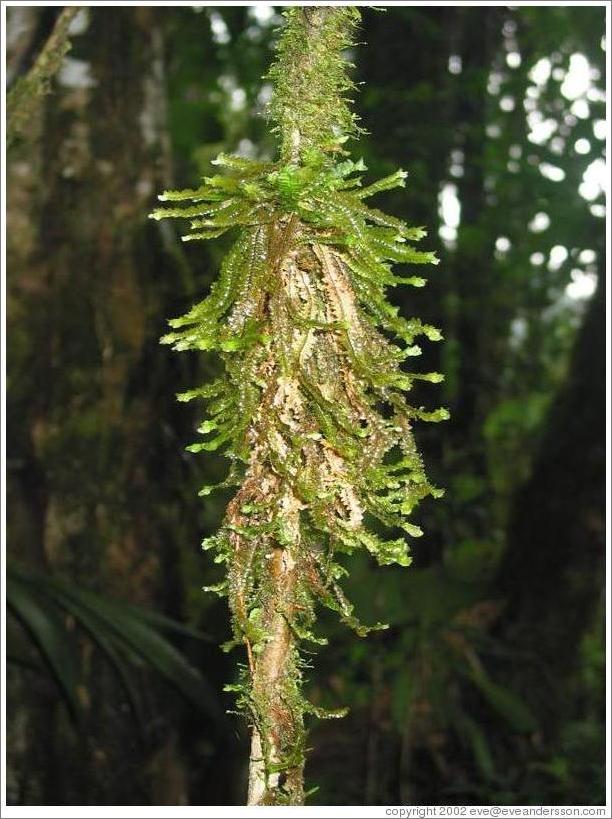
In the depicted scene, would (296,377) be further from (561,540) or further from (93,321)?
(561,540)

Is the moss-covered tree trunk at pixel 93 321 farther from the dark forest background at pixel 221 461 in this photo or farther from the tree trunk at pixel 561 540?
the tree trunk at pixel 561 540

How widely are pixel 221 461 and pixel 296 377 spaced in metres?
2.25

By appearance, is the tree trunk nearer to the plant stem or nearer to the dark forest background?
the dark forest background

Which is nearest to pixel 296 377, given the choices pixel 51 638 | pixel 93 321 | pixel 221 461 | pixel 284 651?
pixel 284 651

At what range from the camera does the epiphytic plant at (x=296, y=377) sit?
2.09 ft

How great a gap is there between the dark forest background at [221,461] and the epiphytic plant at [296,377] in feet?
3.01

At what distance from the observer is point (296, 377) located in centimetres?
65

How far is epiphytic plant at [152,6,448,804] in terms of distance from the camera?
0.64 meters

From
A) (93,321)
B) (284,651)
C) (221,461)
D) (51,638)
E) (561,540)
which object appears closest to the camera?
(284,651)

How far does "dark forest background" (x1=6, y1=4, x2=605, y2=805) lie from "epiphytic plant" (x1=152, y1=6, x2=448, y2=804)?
0.92 metres

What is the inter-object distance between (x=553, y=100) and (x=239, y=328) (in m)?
3.53

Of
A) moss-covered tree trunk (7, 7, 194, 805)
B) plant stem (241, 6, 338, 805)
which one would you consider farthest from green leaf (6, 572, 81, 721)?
plant stem (241, 6, 338, 805)

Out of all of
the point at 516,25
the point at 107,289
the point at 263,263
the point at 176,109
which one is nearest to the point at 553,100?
the point at 516,25

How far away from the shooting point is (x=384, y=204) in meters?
3.58
